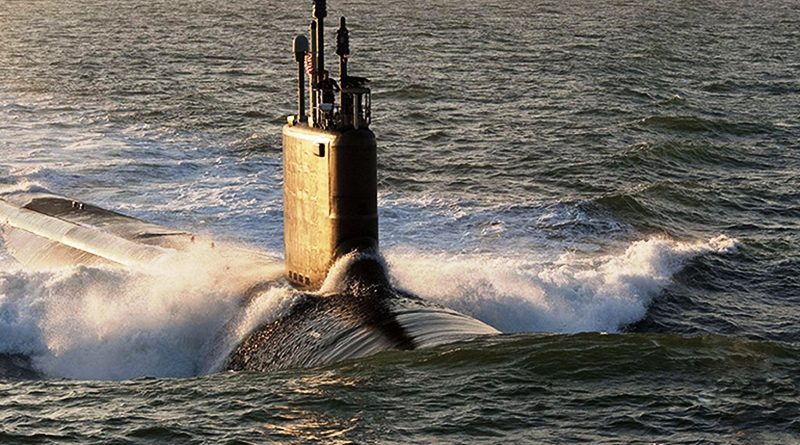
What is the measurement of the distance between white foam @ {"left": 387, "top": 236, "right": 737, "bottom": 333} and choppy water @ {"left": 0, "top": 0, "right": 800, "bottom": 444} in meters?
0.08

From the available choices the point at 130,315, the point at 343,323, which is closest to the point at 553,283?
the point at 343,323

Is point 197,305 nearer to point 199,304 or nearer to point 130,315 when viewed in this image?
point 199,304

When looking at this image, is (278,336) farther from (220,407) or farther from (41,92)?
(41,92)

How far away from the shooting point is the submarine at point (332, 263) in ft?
79.4

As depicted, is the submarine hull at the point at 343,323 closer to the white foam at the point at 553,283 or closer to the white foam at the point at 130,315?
the white foam at the point at 130,315

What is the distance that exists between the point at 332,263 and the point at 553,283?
23.5 ft

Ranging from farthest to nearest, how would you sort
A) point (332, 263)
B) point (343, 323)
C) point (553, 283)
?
point (553, 283), point (332, 263), point (343, 323)

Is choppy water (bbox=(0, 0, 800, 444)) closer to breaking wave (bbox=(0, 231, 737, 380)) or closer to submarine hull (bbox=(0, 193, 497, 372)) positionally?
breaking wave (bbox=(0, 231, 737, 380))

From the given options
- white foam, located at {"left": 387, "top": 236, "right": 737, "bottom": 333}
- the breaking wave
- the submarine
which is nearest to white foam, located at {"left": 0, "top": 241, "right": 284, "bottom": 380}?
the breaking wave

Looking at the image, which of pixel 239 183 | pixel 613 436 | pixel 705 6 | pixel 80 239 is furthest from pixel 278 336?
pixel 705 6

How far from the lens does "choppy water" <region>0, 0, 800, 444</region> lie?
67.1 feet

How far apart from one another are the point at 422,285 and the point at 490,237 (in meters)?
8.78

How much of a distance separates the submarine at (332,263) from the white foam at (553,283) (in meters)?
2.18

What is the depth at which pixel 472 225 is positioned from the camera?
3878 cm
